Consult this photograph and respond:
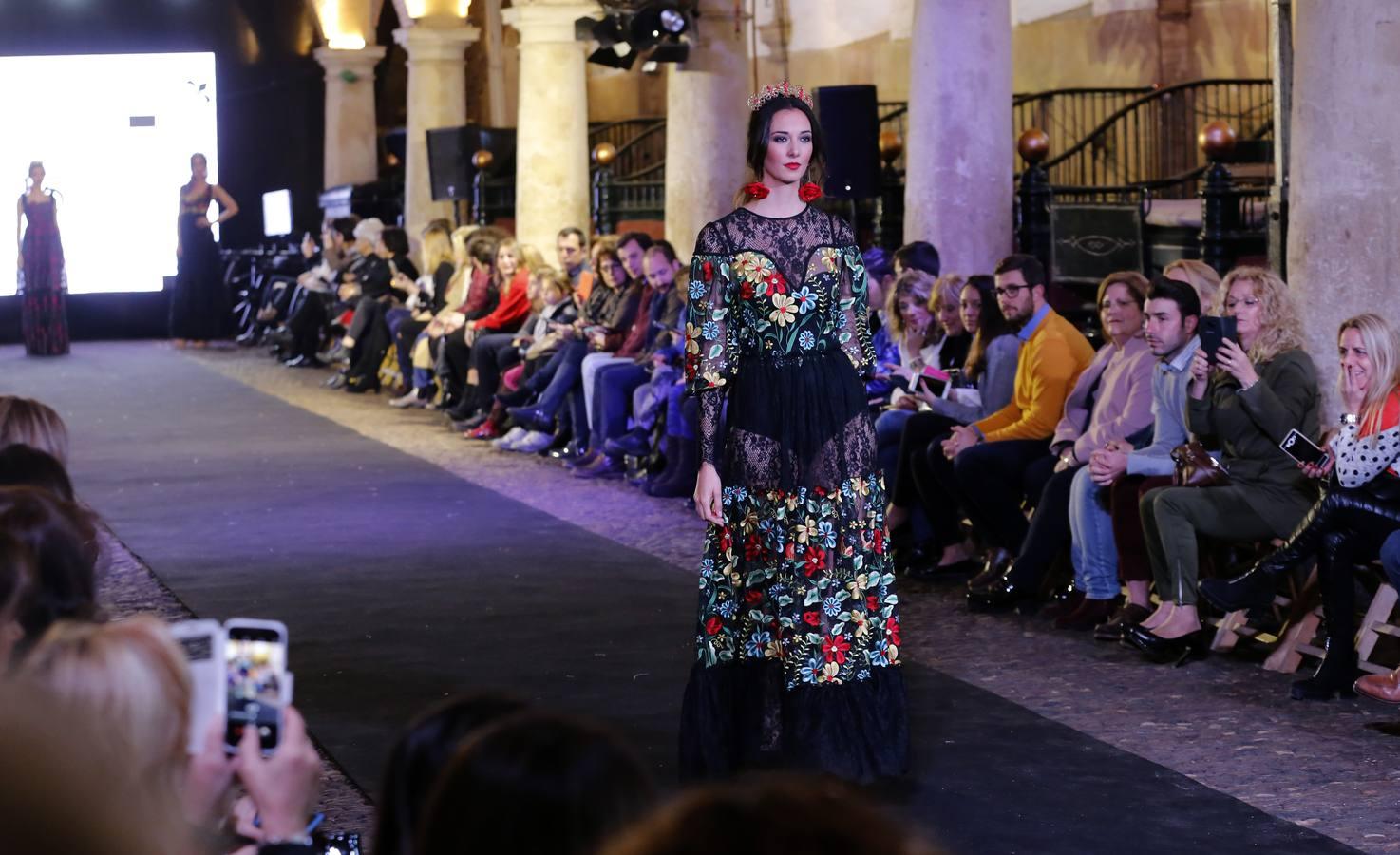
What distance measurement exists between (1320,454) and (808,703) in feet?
6.17

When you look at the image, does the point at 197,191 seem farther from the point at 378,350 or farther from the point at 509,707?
the point at 509,707

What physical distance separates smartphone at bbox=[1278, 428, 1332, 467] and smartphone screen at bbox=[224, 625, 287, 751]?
13.5 feet

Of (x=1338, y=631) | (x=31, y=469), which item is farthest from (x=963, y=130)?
(x=31, y=469)

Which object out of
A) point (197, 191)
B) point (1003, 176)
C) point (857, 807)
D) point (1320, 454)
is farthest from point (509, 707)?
point (197, 191)

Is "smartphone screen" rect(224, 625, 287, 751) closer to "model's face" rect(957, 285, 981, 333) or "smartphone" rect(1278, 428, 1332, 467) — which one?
"smartphone" rect(1278, 428, 1332, 467)

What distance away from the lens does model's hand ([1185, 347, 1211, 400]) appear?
6.12 meters

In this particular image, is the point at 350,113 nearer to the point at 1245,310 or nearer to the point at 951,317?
the point at 951,317

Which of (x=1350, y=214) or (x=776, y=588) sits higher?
(x=1350, y=214)

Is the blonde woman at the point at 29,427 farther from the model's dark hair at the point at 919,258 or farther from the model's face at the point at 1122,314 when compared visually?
the model's dark hair at the point at 919,258

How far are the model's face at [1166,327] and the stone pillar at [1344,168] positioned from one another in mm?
478

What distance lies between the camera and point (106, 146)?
21578mm

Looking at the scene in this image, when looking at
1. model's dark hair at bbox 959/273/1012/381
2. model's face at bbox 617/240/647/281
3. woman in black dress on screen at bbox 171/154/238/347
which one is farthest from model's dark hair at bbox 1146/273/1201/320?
woman in black dress on screen at bbox 171/154/238/347

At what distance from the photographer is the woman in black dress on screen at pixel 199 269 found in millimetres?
19797

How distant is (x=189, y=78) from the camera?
2239 centimetres
